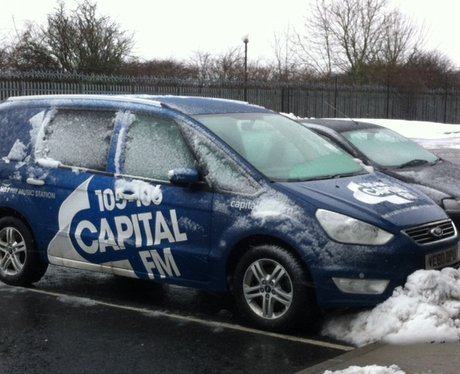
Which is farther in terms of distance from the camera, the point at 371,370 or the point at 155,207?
the point at 155,207

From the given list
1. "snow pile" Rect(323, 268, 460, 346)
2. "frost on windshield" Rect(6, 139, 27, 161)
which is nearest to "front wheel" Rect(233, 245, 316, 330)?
"snow pile" Rect(323, 268, 460, 346)

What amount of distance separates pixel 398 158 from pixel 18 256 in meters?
4.68

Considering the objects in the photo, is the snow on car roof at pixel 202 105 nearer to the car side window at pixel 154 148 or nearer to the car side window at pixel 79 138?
the car side window at pixel 154 148

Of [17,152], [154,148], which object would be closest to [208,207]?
[154,148]

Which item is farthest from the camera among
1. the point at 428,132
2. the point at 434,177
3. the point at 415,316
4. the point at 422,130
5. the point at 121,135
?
the point at 422,130

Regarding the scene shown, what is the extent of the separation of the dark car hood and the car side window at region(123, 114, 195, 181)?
3.09 m

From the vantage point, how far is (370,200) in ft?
17.8

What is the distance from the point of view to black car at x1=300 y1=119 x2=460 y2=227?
787cm

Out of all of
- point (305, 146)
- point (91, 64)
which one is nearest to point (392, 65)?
point (91, 64)

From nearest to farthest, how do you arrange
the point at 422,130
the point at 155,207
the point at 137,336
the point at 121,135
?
1. the point at 137,336
2. the point at 155,207
3. the point at 121,135
4. the point at 422,130

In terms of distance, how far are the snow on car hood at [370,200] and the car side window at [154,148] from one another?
964mm

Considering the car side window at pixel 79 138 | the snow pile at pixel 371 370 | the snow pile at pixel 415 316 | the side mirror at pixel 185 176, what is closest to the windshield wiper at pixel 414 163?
the snow pile at pixel 415 316

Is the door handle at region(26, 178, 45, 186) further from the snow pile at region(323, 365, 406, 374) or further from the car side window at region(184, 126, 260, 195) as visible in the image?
the snow pile at region(323, 365, 406, 374)

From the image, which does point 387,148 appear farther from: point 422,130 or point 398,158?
point 422,130
